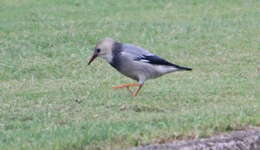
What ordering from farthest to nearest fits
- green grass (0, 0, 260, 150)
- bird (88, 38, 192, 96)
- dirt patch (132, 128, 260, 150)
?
bird (88, 38, 192, 96) → green grass (0, 0, 260, 150) → dirt patch (132, 128, 260, 150)

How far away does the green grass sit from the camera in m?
6.98

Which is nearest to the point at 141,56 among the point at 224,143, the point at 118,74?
the point at 118,74

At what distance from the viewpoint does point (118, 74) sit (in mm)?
10750

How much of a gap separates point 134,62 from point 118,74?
5.14 ft

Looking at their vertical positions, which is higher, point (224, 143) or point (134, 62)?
point (224, 143)

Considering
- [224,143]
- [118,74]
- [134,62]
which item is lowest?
[118,74]

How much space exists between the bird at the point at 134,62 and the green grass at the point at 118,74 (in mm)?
229

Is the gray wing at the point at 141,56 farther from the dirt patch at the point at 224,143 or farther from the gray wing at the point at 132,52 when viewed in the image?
the dirt patch at the point at 224,143

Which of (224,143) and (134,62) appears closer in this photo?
(224,143)

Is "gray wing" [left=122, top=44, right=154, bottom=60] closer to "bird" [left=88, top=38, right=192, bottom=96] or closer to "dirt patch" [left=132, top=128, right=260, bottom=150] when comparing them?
"bird" [left=88, top=38, right=192, bottom=96]

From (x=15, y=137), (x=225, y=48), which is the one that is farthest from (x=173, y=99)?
(x=225, y=48)

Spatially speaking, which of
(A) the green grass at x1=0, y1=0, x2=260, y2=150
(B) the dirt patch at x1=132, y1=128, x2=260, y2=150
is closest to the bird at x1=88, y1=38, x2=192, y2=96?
(A) the green grass at x1=0, y1=0, x2=260, y2=150

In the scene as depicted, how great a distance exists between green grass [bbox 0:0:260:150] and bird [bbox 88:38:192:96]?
23 centimetres

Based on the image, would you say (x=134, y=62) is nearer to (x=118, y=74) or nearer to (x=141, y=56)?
(x=141, y=56)
